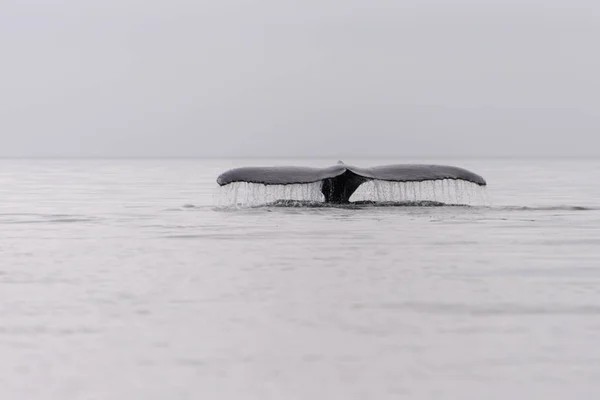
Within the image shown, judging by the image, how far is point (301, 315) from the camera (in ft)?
24.0

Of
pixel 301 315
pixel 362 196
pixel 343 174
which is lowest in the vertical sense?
pixel 301 315

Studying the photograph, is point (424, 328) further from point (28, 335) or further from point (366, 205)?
point (366, 205)

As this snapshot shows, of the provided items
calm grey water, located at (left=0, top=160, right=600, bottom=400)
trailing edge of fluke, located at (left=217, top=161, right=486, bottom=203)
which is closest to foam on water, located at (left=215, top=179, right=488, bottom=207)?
trailing edge of fluke, located at (left=217, top=161, right=486, bottom=203)

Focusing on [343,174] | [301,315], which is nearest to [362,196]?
[343,174]

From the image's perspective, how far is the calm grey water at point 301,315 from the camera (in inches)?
209

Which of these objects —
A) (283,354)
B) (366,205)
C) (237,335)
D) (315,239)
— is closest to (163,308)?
(237,335)

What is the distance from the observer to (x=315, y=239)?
1340 centimetres

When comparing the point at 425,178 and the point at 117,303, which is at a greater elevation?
the point at 425,178

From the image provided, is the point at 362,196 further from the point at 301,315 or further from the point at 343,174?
the point at 301,315

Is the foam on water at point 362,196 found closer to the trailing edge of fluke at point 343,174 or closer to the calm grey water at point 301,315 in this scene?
the trailing edge of fluke at point 343,174

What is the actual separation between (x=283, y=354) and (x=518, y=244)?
Answer: 7418mm

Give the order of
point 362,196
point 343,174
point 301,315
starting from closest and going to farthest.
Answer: point 301,315, point 343,174, point 362,196

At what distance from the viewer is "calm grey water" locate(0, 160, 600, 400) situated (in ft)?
17.4

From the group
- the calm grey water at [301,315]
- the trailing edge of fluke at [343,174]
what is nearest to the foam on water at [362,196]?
the trailing edge of fluke at [343,174]
